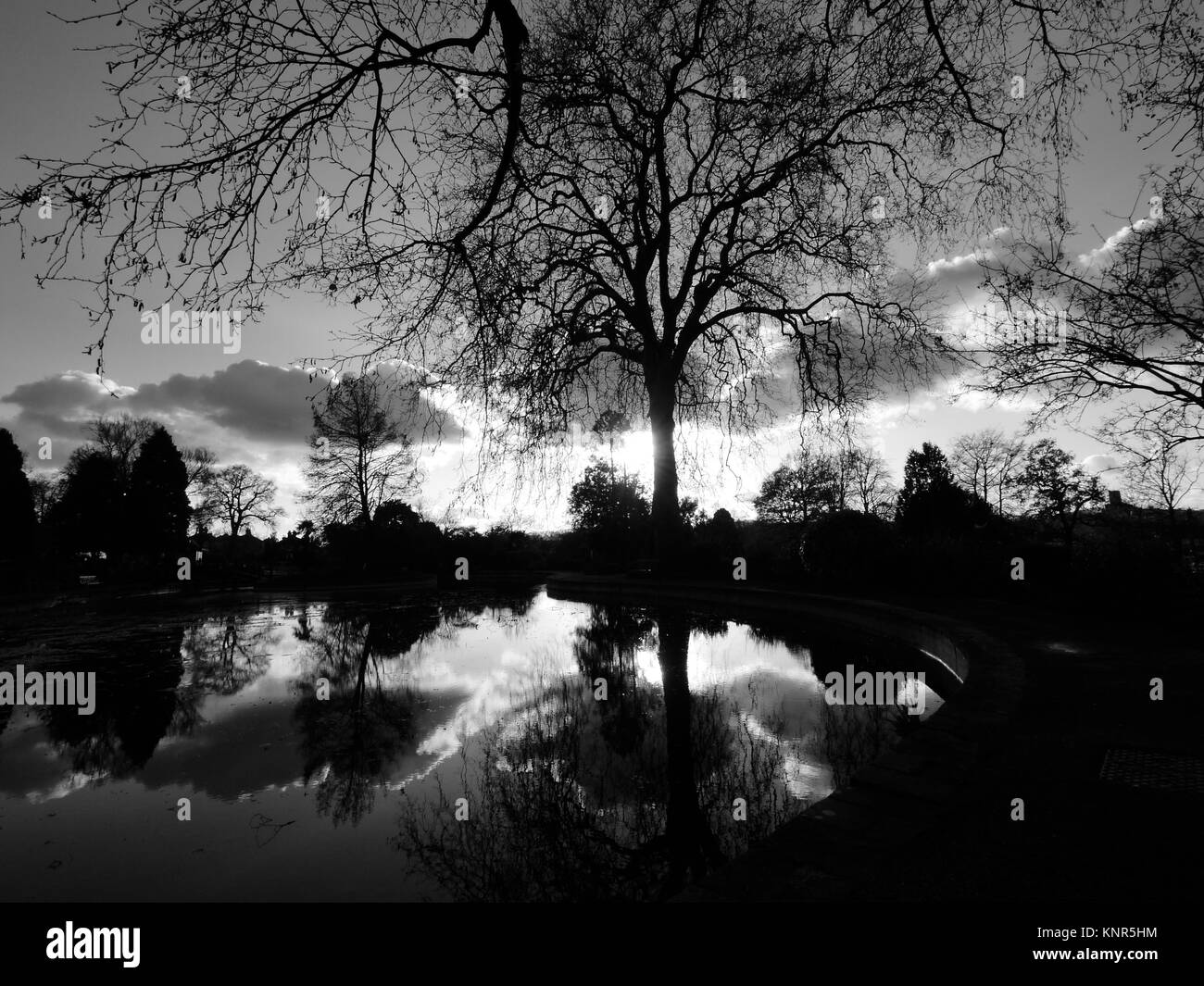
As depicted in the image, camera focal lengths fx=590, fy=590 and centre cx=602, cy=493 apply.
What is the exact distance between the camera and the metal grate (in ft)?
11.5

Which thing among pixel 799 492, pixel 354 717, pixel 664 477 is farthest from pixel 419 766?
pixel 799 492

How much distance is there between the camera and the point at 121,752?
4.90 metres

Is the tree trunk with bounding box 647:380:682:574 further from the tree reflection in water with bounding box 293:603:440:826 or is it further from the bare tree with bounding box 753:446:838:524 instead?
the bare tree with bounding box 753:446:838:524

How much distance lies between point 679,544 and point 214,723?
46.1 feet

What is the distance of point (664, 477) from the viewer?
15500 mm

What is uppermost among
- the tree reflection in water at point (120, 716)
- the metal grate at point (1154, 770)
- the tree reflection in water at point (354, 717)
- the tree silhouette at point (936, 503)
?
the tree silhouette at point (936, 503)

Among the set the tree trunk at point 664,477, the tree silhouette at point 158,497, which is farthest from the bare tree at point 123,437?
the tree trunk at point 664,477

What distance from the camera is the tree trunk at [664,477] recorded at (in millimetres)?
14672

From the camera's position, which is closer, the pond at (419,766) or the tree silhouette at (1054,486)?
the pond at (419,766)

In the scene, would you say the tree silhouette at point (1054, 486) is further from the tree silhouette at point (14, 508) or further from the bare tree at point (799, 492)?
the tree silhouette at point (14, 508)

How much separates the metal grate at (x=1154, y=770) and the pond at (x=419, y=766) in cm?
145
